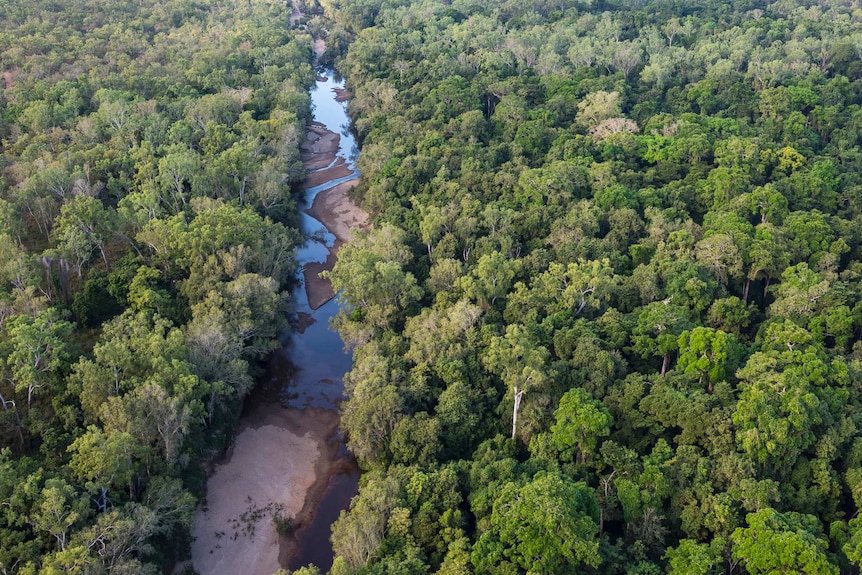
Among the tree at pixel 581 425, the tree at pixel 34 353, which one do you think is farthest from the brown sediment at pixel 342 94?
the tree at pixel 581 425

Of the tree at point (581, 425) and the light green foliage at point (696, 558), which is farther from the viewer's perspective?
the tree at point (581, 425)

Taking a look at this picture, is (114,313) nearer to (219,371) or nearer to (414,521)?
(219,371)

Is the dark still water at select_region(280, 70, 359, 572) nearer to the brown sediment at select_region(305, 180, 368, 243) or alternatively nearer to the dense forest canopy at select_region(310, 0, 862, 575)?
the brown sediment at select_region(305, 180, 368, 243)

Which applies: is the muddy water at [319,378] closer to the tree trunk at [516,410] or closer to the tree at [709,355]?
the tree trunk at [516,410]

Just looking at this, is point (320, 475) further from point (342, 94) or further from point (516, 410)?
point (342, 94)

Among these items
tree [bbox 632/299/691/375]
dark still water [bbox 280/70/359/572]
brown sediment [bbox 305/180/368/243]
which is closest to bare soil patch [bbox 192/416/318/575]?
dark still water [bbox 280/70/359/572]
